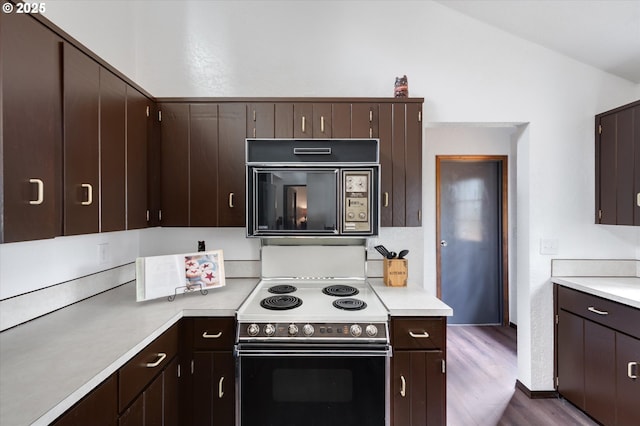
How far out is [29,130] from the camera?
109 cm

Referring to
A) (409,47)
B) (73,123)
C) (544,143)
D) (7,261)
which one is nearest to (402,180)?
(409,47)

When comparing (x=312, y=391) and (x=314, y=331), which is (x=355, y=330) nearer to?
(x=314, y=331)

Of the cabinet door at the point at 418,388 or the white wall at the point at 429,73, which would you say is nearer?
the cabinet door at the point at 418,388

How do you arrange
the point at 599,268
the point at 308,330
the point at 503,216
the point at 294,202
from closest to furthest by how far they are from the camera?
the point at 308,330
the point at 294,202
the point at 599,268
the point at 503,216

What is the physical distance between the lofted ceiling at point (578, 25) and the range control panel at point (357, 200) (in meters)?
1.59

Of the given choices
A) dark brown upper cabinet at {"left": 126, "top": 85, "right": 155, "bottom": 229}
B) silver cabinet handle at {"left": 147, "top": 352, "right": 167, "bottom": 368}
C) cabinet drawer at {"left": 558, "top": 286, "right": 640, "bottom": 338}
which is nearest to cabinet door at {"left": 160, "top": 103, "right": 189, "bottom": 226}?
dark brown upper cabinet at {"left": 126, "top": 85, "right": 155, "bottom": 229}

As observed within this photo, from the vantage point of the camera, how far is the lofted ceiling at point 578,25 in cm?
192

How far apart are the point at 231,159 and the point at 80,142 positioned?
2.92 feet

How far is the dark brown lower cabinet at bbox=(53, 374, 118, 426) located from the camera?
0.89 m

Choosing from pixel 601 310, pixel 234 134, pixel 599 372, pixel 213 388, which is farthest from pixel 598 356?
pixel 234 134

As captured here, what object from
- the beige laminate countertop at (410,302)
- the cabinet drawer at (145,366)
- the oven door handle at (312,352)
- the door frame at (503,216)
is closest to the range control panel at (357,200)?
the beige laminate countertop at (410,302)

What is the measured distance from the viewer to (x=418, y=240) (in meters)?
2.40

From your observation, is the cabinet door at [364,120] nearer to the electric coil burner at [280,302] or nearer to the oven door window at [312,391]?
the electric coil burner at [280,302]

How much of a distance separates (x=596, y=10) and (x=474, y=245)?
8.07 feet
